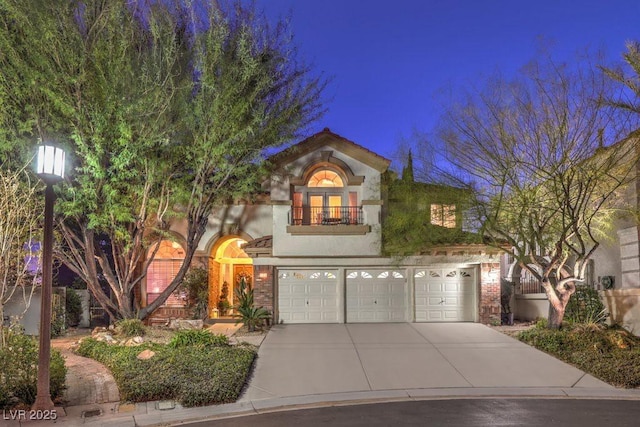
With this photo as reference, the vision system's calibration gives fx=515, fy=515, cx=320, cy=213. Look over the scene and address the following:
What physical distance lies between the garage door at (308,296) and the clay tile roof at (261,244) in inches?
46.4

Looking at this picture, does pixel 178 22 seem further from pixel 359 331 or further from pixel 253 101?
pixel 359 331

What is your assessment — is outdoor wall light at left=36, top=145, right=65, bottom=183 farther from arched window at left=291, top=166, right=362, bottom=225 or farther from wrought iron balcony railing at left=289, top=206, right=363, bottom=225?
arched window at left=291, top=166, right=362, bottom=225

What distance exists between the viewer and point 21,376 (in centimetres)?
929

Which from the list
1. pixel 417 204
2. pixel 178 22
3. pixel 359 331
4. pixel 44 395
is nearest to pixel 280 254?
pixel 359 331

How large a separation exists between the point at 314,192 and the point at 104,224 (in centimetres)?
788

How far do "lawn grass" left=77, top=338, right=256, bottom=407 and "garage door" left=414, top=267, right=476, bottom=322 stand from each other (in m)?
8.59

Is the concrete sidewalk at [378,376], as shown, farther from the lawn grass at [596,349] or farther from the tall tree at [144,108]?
the tall tree at [144,108]

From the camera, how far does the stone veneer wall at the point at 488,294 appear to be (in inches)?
763

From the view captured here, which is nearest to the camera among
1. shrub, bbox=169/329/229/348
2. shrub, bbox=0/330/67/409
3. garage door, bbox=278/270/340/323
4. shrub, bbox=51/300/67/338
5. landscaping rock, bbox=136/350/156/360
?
shrub, bbox=0/330/67/409

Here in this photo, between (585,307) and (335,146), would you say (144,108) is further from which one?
(585,307)

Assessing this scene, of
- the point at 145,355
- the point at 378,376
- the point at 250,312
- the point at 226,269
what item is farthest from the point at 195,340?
the point at 226,269

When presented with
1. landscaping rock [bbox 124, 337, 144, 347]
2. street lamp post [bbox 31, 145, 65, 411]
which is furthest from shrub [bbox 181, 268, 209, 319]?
street lamp post [bbox 31, 145, 65, 411]

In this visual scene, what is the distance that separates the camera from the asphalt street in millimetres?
8711

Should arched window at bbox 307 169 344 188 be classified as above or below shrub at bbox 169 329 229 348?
above
